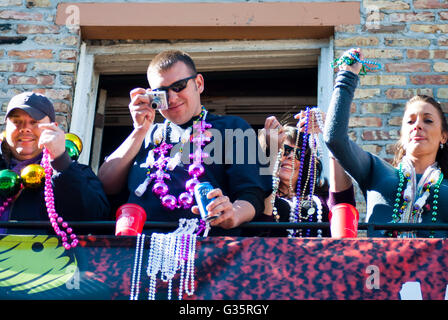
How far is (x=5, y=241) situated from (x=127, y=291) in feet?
2.06

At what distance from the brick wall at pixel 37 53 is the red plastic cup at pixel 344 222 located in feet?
7.58

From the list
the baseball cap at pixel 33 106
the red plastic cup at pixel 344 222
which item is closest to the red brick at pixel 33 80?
Answer: the baseball cap at pixel 33 106

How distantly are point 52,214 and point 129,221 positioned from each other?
1.22 feet

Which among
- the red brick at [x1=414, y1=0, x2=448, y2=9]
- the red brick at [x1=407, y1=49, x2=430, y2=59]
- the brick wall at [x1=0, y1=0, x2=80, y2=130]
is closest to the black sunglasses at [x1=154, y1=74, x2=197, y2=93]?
the brick wall at [x1=0, y1=0, x2=80, y2=130]

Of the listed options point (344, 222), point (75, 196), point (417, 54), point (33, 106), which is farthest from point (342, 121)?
point (417, 54)

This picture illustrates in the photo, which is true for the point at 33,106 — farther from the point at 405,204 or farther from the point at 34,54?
the point at 405,204

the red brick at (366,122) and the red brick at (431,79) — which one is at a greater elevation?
the red brick at (431,79)

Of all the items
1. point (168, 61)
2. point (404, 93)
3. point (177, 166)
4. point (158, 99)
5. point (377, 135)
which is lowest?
point (177, 166)

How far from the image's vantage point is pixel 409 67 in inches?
192

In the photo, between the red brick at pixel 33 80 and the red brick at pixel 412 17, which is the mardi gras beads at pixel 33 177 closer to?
the red brick at pixel 33 80

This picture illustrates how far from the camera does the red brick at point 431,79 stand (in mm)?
4816

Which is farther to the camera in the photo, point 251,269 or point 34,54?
point 34,54

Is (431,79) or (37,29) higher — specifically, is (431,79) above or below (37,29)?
below

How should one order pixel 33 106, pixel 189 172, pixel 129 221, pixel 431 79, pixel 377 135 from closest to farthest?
pixel 129 221 → pixel 189 172 → pixel 33 106 → pixel 377 135 → pixel 431 79
